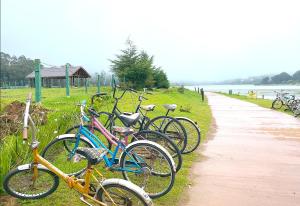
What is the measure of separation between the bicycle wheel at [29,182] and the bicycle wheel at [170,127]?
2.37 metres

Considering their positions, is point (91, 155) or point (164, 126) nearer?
point (91, 155)

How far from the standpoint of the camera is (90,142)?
5.08 m

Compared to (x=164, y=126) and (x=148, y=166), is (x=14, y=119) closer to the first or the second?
(x=164, y=126)

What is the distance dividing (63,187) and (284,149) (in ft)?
16.6

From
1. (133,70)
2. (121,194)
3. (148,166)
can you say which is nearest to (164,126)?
(148,166)

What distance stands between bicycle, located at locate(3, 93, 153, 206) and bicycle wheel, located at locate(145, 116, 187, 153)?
2470 mm

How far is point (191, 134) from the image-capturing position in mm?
7383

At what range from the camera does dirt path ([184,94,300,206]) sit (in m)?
4.72

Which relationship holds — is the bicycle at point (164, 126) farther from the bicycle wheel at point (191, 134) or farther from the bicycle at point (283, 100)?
the bicycle at point (283, 100)

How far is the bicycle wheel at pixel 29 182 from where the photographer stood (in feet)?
13.8

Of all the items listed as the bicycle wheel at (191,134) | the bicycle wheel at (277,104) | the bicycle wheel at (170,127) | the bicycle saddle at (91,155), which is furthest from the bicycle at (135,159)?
the bicycle wheel at (277,104)

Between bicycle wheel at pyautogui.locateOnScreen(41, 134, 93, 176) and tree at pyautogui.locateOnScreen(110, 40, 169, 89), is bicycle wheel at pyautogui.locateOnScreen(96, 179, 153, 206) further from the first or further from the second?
tree at pyautogui.locateOnScreen(110, 40, 169, 89)

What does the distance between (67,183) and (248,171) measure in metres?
3.24

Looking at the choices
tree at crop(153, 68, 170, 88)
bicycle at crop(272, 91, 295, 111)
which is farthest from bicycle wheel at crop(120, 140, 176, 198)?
tree at crop(153, 68, 170, 88)
